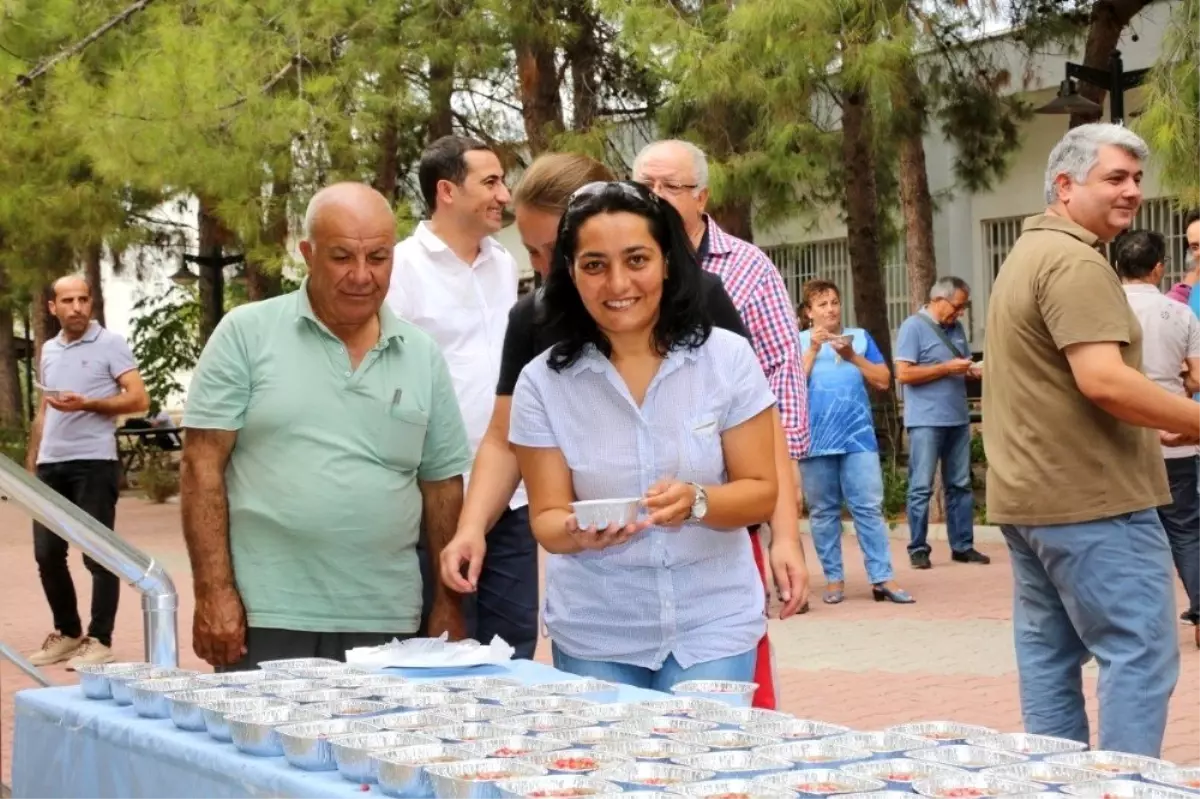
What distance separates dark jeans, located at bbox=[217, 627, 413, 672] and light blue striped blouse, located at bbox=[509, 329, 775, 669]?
0.79 m

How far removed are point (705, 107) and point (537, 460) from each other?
12651 mm

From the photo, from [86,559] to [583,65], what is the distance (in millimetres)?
10135

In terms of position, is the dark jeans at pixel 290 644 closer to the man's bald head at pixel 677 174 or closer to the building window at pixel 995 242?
the man's bald head at pixel 677 174

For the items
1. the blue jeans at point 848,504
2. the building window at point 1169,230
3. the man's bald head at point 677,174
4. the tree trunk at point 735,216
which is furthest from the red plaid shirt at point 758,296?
the building window at point 1169,230

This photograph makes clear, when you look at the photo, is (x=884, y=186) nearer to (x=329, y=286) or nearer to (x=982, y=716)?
(x=982, y=716)

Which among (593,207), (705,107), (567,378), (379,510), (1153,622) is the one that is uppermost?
(705,107)

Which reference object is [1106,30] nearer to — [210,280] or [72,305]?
[72,305]

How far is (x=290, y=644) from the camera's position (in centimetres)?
473

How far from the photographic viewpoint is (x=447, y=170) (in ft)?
18.7

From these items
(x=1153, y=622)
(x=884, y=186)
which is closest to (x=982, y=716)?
(x=1153, y=622)

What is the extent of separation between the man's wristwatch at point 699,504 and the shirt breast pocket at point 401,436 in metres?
1.05

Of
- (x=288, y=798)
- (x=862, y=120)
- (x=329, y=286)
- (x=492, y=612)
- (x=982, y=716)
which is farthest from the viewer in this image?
(x=862, y=120)

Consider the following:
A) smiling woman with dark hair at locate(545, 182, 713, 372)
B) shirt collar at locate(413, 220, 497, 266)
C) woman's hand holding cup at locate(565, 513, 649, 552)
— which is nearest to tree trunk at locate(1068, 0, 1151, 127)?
shirt collar at locate(413, 220, 497, 266)

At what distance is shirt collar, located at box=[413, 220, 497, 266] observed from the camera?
18.5ft
